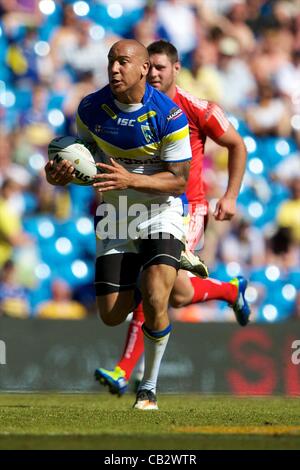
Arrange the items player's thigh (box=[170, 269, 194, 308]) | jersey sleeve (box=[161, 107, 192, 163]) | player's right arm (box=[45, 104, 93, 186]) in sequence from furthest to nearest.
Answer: player's thigh (box=[170, 269, 194, 308])
jersey sleeve (box=[161, 107, 192, 163])
player's right arm (box=[45, 104, 93, 186])

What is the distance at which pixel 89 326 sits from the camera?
10.5 m

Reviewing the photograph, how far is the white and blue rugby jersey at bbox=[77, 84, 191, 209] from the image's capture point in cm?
718

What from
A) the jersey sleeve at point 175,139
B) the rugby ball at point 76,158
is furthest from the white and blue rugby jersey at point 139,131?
the rugby ball at point 76,158

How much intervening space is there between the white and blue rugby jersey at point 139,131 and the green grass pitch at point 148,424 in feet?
5.30

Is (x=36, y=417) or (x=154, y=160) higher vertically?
(x=154, y=160)

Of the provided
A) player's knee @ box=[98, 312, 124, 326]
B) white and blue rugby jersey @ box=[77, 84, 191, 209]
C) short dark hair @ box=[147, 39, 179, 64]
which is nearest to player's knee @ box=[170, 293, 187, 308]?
player's knee @ box=[98, 312, 124, 326]

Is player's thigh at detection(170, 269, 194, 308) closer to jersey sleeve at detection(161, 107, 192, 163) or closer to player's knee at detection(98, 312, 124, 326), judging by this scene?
player's knee at detection(98, 312, 124, 326)

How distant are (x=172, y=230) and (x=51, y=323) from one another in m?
3.33

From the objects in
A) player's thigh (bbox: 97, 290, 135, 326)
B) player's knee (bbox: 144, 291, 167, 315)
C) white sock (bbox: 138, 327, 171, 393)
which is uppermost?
player's thigh (bbox: 97, 290, 135, 326)

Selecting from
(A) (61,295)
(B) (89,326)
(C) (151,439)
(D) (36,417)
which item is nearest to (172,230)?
(D) (36,417)

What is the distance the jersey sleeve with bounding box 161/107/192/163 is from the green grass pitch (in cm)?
179

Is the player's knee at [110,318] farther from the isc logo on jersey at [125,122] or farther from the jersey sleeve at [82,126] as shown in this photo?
the isc logo on jersey at [125,122]

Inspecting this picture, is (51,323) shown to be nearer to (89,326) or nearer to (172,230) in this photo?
(89,326)

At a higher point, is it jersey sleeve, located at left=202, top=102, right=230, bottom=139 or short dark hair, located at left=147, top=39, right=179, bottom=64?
short dark hair, located at left=147, top=39, right=179, bottom=64
